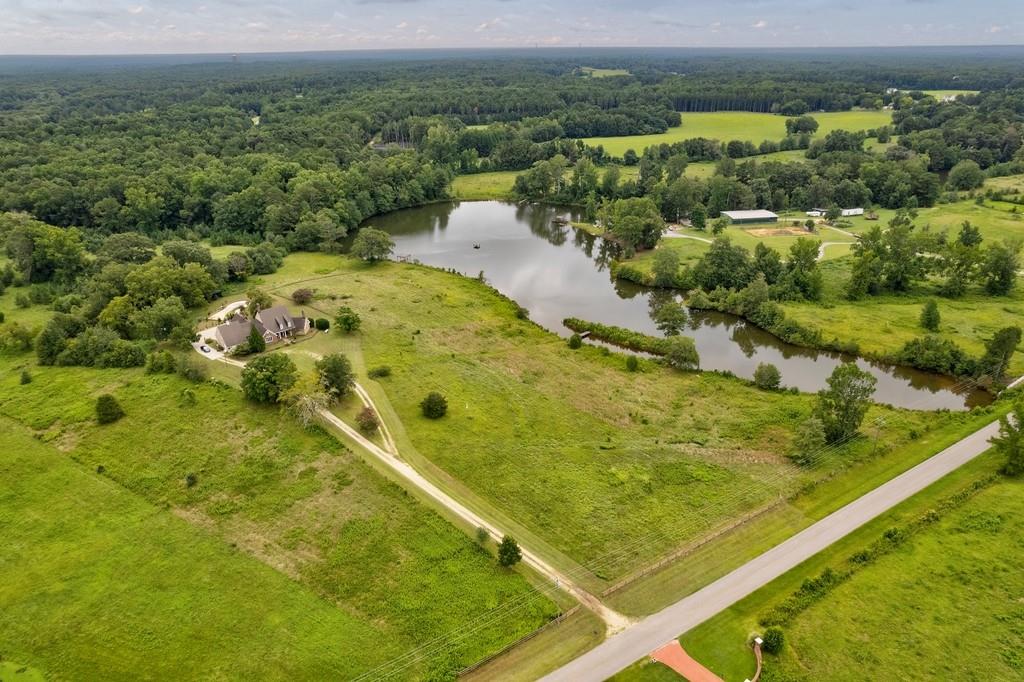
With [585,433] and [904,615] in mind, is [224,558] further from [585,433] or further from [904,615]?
[904,615]

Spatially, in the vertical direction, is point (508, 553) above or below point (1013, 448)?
below

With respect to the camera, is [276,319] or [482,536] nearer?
[482,536]

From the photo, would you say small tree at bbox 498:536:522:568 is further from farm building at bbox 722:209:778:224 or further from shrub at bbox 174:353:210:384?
farm building at bbox 722:209:778:224

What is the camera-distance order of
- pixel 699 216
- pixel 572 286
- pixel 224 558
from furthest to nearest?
pixel 699 216
pixel 572 286
pixel 224 558

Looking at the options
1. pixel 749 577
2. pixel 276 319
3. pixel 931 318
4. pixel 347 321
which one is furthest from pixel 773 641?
pixel 276 319

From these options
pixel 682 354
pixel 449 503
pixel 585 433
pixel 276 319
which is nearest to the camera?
pixel 449 503

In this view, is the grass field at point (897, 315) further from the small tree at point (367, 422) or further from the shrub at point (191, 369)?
the shrub at point (191, 369)

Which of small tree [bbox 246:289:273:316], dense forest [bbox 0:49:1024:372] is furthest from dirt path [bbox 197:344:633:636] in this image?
dense forest [bbox 0:49:1024:372]
